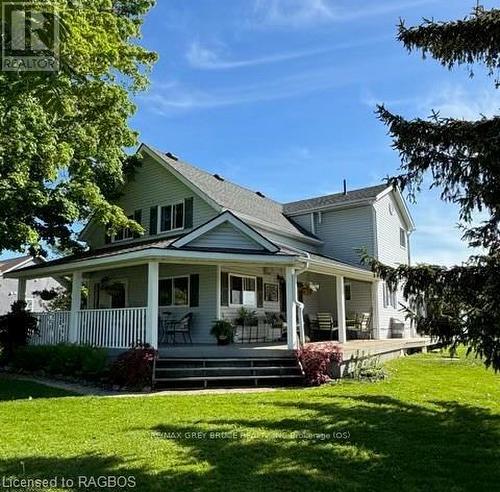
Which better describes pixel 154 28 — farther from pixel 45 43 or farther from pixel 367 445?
pixel 367 445

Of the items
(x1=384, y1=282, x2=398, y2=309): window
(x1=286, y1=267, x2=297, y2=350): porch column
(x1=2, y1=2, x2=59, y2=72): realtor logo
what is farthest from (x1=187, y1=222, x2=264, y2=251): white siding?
(x1=384, y1=282, x2=398, y2=309): window

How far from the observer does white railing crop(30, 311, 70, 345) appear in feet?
50.1

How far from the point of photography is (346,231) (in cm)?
2145

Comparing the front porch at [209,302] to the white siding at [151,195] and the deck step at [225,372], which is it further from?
the white siding at [151,195]

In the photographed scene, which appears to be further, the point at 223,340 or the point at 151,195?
the point at 151,195

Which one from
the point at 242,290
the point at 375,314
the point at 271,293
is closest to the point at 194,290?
the point at 242,290

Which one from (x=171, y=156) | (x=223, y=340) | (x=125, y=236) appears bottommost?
(x=223, y=340)

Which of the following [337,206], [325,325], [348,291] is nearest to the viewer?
[325,325]

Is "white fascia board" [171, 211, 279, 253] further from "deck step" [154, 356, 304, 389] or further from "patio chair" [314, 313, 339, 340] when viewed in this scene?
"patio chair" [314, 313, 339, 340]

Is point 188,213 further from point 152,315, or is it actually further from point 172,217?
point 152,315

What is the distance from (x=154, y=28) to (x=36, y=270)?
8913 millimetres

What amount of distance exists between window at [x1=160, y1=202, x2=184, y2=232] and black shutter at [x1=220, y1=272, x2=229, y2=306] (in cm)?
308

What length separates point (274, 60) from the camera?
1243 centimetres

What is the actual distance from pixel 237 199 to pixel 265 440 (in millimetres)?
13992
